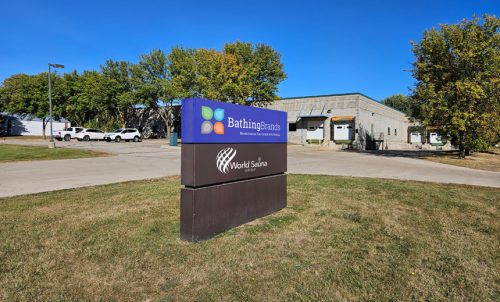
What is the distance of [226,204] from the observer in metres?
5.02

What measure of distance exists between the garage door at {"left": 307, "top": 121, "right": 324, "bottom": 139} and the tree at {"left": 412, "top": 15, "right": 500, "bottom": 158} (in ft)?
55.8

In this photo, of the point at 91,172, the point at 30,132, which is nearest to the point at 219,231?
the point at 91,172

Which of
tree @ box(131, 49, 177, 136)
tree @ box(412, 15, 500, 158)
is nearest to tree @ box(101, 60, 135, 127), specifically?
tree @ box(131, 49, 177, 136)

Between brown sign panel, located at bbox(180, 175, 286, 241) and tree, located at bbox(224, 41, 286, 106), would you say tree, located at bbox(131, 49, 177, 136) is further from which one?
brown sign panel, located at bbox(180, 175, 286, 241)

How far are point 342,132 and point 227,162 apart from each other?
107 feet

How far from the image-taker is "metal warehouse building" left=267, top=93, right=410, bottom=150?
34969 mm

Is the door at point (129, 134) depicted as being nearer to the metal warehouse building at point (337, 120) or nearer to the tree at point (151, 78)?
the tree at point (151, 78)

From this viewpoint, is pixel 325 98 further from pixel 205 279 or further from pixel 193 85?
pixel 205 279

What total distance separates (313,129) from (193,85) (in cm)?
1488

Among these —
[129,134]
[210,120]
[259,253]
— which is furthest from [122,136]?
[259,253]

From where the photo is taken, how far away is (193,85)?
36.0m

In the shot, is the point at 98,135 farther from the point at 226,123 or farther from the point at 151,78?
the point at 226,123

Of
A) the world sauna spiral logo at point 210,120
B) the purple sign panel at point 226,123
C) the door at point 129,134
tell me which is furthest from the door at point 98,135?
the world sauna spiral logo at point 210,120

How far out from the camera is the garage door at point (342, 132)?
116ft
